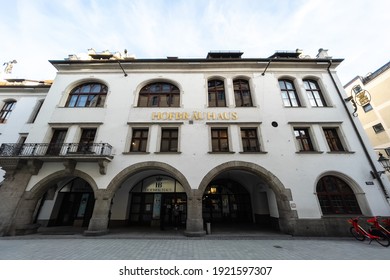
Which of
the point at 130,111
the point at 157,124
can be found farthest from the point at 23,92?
the point at 157,124

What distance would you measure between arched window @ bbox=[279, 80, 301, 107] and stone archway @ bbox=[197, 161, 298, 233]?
252 inches

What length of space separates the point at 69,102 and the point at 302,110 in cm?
1933

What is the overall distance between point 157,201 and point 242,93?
12303 millimetres

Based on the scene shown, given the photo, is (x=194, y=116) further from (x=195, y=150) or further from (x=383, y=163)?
(x=383, y=163)

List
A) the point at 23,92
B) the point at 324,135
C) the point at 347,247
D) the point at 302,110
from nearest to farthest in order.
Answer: the point at 347,247, the point at 324,135, the point at 302,110, the point at 23,92

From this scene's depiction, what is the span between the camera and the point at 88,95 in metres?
13.4

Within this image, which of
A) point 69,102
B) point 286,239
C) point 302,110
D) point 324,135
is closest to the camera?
point 286,239

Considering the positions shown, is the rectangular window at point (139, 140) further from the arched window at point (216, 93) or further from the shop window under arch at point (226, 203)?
the shop window under arch at point (226, 203)

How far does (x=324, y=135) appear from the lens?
11320mm

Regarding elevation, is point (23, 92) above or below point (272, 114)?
above

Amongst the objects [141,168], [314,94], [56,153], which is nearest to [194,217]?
[141,168]
